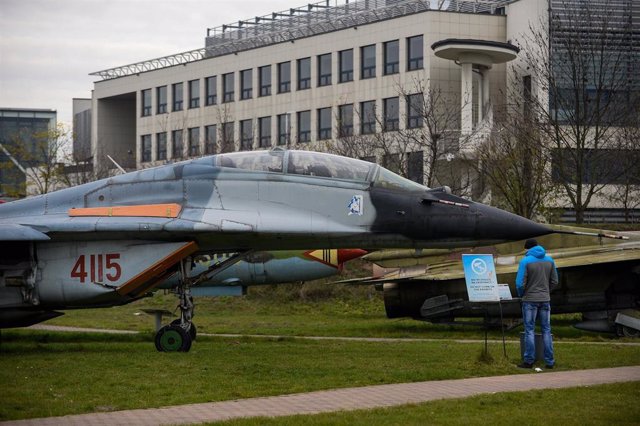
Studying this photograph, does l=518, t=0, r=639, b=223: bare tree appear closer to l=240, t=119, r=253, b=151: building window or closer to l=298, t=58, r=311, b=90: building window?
l=240, t=119, r=253, b=151: building window

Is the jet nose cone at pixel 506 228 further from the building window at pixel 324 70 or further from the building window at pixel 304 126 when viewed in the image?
the building window at pixel 304 126

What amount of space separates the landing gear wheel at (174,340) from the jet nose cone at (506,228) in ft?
17.9

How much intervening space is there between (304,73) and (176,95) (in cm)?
1197

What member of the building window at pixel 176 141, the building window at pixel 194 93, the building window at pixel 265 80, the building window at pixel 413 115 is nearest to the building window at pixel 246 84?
the building window at pixel 265 80

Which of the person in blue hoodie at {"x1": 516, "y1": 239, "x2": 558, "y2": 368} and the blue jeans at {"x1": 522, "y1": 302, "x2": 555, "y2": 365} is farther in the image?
the person in blue hoodie at {"x1": 516, "y1": 239, "x2": 558, "y2": 368}

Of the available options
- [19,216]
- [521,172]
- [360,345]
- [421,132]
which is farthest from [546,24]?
[19,216]

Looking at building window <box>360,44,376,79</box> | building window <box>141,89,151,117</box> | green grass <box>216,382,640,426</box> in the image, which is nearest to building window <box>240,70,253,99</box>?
building window <box>141,89,151,117</box>

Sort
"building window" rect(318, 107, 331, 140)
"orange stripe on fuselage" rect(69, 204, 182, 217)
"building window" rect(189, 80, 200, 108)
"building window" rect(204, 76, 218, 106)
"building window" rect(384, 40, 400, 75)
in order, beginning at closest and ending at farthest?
"orange stripe on fuselage" rect(69, 204, 182, 217) → "building window" rect(384, 40, 400, 75) → "building window" rect(318, 107, 331, 140) → "building window" rect(204, 76, 218, 106) → "building window" rect(189, 80, 200, 108)

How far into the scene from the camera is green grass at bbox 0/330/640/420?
484 inches

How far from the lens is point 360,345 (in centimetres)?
1991

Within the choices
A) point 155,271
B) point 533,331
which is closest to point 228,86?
point 155,271

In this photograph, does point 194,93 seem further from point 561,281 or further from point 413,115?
point 561,281

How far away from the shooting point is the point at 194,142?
64875 mm

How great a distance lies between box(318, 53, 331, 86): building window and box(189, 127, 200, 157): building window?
8501mm
